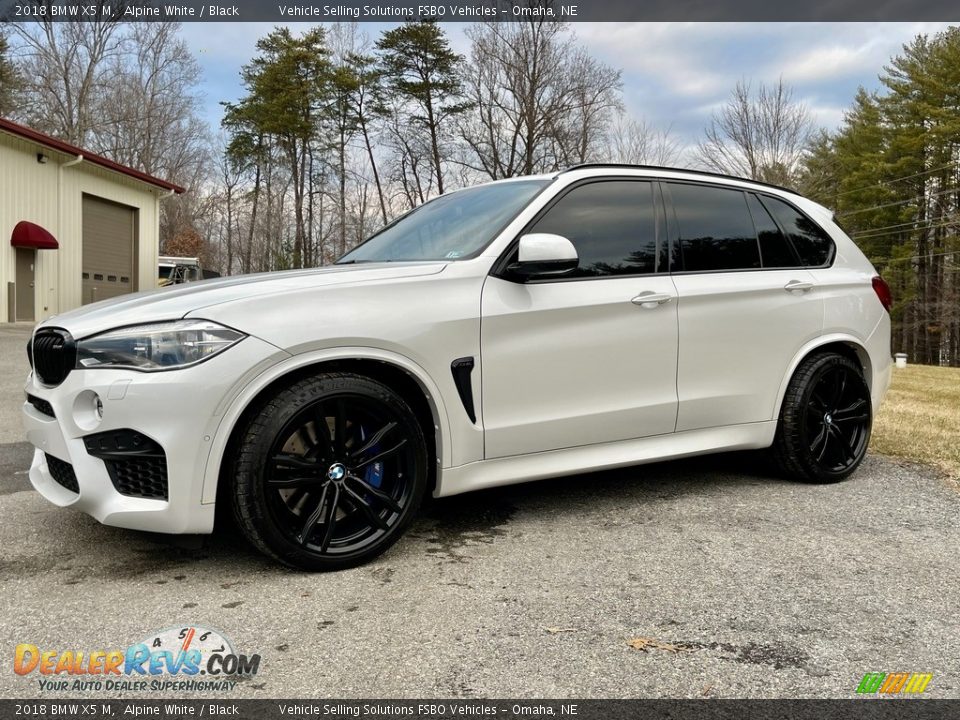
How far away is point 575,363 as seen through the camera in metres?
3.37

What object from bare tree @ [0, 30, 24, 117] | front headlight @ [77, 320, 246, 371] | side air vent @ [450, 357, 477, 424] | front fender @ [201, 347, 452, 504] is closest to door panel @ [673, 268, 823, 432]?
side air vent @ [450, 357, 477, 424]

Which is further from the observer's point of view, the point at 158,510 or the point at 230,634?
the point at 158,510

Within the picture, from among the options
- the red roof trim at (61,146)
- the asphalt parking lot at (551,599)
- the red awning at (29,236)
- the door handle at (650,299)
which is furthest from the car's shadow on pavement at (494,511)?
the red awning at (29,236)

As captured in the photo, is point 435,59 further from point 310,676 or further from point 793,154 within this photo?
point 310,676

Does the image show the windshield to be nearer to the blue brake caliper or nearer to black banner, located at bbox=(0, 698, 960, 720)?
the blue brake caliper

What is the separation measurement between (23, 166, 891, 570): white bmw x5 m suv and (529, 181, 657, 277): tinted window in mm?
12

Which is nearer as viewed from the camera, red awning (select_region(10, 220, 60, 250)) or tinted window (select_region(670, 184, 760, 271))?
tinted window (select_region(670, 184, 760, 271))

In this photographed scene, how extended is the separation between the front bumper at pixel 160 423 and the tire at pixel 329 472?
16 cm

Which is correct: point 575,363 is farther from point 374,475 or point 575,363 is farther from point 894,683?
point 894,683

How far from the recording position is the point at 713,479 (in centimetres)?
446

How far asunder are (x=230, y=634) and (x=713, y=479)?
122 inches

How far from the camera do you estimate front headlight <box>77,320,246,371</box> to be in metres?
2.62

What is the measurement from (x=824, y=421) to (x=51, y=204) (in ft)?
67.7

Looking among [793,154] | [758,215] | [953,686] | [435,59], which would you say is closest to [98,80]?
[435,59]
